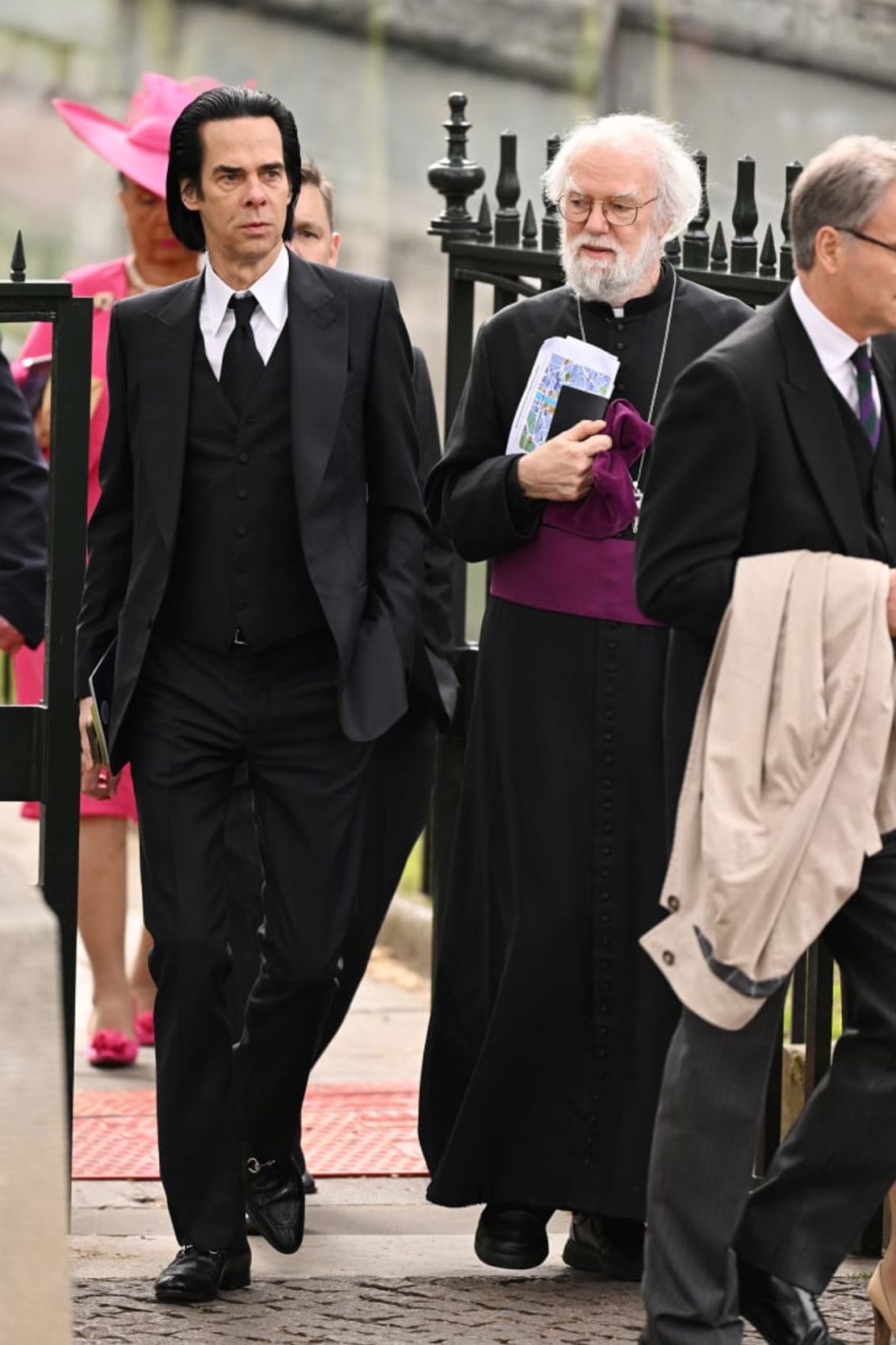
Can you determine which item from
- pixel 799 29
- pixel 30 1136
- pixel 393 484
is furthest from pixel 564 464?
pixel 799 29

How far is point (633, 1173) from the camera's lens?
5547mm

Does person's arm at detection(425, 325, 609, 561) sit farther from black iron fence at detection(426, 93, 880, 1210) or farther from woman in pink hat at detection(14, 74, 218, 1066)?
A: woman in pink hat at detection(14, 74, 218, 1066)

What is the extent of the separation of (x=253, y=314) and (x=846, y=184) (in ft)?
4.37

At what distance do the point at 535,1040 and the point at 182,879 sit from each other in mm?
753

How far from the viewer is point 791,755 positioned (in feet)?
14.7

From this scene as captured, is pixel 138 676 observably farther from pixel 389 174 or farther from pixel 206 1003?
pixel 389 174

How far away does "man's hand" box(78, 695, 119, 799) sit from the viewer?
5.50 meters

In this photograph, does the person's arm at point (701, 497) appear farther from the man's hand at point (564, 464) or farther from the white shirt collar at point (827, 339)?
the man's hand at point (564, 464)

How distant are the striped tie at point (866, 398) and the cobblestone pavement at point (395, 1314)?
5.00ft

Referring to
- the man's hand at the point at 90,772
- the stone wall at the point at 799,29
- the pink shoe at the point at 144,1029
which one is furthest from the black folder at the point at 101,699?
the stone wall at the point at 799,29

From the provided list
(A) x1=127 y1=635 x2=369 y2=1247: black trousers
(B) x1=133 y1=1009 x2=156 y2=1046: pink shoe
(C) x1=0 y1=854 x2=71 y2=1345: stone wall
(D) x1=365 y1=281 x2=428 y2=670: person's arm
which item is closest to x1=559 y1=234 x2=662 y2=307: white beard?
(D) x1=365 y1=281 x2=428 y2=670: person's arm

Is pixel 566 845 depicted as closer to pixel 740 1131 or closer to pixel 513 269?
pixel 740 1131

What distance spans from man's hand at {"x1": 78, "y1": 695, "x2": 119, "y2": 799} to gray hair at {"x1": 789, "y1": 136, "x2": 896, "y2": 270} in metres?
1.67

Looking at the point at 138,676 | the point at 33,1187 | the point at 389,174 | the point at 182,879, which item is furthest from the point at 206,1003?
the point at 389,174
